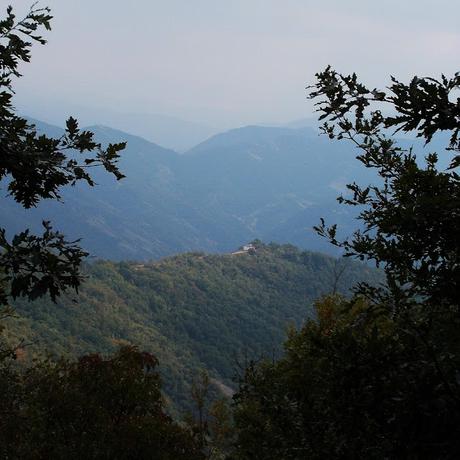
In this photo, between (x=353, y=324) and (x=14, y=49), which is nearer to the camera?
(x=353, y=324)

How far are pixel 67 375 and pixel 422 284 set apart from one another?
11740 millimetres

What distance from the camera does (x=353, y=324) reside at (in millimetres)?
4133

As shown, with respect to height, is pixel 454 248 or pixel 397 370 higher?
pixel 454 248

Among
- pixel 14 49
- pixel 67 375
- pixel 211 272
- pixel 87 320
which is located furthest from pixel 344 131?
pixel 211 272

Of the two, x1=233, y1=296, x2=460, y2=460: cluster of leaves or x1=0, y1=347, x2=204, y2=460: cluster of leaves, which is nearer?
x1=233, y1=296, x2=460, y2=460: cluster of leaves

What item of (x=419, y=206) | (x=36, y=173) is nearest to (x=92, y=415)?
(x=36, y=173)

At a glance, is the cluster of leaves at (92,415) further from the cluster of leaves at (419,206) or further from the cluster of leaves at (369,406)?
the cluster of leaves at (419,206)

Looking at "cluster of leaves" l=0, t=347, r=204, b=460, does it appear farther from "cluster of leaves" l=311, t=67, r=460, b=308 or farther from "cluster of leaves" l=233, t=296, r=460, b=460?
"cluster of leaves" l=311, t=67, r=460, b=308

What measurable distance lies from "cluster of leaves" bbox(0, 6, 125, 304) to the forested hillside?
8646 centimetres

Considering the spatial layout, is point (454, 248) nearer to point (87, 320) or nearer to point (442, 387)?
point (442, 387)

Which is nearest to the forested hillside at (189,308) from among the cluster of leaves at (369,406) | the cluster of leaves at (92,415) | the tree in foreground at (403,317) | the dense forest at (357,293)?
the cluster of leaves at (92,415)

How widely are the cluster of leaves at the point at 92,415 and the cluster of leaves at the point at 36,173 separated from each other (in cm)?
811

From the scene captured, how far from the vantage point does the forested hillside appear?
110m

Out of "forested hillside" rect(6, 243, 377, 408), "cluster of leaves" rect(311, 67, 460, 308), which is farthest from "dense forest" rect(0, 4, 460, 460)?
"forested hillside" rect(6, 243, 377, 408)
